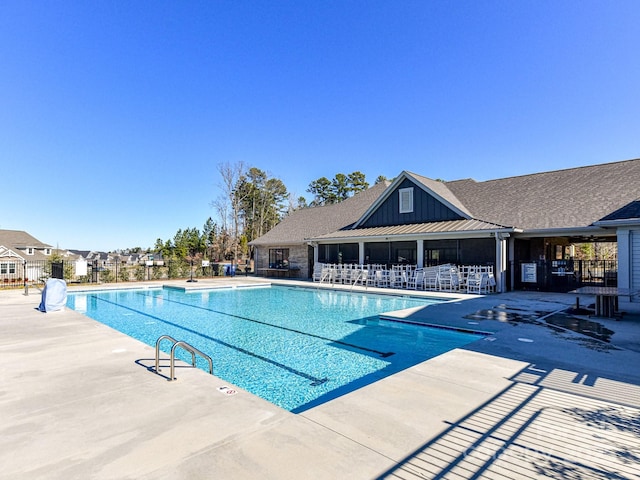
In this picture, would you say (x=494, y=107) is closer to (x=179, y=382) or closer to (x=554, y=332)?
(x=554, y=332)

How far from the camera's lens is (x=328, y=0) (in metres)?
13.9

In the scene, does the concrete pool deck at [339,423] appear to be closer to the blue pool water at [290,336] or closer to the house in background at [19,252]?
the blue pool water at [290,336]

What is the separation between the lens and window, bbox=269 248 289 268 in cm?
2392

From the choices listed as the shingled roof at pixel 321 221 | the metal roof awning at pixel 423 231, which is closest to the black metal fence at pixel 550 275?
the metal roof awning at pixel 423 231

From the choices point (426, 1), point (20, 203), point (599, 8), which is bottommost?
point (20, 203)

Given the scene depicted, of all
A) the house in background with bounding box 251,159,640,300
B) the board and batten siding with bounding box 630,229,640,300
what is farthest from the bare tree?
the board and batten siding with bounding box 630,229,640,300

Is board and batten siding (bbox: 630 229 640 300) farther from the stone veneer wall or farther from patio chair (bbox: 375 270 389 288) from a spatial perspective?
the stone veneer wall

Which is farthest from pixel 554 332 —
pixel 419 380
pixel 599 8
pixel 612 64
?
pixel 612 64

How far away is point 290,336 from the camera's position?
7855mm

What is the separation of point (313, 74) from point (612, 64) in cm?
1294

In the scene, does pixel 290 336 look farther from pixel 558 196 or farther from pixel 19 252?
pixel 19 252

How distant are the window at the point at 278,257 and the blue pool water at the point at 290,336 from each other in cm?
948

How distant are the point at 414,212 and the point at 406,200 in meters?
0.79

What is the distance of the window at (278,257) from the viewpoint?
2392 cm
